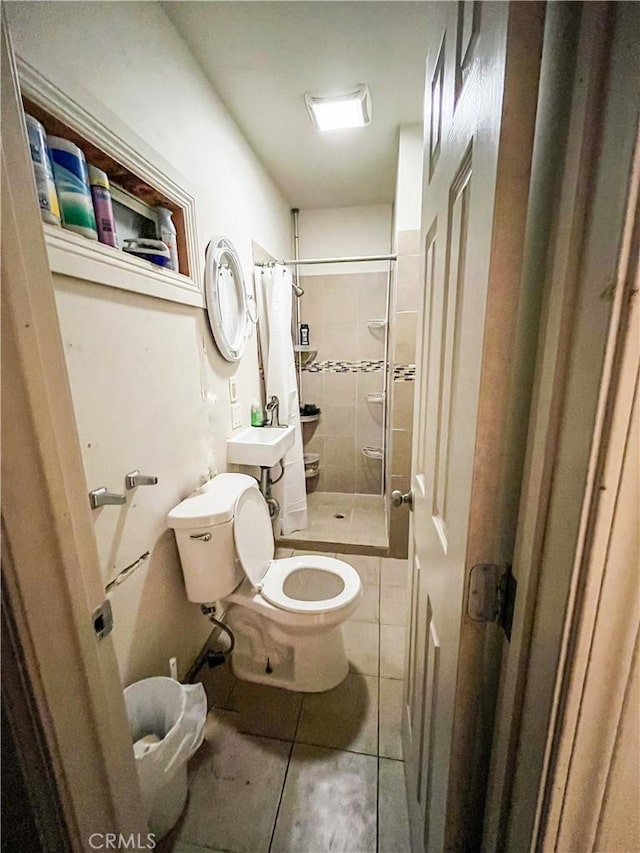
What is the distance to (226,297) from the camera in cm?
170

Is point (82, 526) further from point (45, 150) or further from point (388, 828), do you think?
point (388, 828)

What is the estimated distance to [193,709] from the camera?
40.1 inches

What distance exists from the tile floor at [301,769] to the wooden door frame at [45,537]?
644 mm

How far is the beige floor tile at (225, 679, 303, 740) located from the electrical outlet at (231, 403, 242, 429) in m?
1.19

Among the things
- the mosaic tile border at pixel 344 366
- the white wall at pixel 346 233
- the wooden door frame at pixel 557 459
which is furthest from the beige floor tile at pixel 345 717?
the white wall at pixel 346 233

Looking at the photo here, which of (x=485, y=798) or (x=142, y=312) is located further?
(x=142, y=312)

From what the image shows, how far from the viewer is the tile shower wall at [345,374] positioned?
9.41 ft

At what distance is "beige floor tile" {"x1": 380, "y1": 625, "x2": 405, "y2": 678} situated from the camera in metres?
1.51

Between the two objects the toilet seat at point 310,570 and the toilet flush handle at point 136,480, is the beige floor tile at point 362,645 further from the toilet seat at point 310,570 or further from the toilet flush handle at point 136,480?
the toilet flush handle at point 136,480

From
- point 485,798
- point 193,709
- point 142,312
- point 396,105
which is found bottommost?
point 193,709

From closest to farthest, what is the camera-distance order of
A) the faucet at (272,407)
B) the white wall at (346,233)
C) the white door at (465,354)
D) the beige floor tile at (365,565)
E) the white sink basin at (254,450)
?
the white door at (465,354) → the white sink basin at (254,450) → the beige floor tile at (365,565) → the faucet at (272,407) → the white wall at (346,233)

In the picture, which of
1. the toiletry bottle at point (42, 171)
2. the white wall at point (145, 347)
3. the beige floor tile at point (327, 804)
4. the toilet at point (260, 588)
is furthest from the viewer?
the toilet at point (260, 588)

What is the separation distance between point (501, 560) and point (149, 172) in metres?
1.48

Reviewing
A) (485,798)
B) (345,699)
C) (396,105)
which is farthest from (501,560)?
(396,105)
